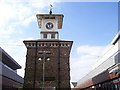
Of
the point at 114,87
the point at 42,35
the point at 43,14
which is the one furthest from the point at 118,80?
the point at 43,14

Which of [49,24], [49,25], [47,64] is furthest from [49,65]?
[49,24]

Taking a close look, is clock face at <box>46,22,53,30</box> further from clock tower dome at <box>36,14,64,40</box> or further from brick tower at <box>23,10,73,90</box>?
brick tower at <box>23,10,73,90</box>

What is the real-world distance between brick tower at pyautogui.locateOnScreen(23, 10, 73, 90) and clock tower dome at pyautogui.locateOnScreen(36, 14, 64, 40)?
322cm

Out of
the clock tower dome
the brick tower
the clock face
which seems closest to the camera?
the brick tower

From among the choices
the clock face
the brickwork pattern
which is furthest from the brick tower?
the clock face

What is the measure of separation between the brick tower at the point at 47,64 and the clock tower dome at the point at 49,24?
3.22m

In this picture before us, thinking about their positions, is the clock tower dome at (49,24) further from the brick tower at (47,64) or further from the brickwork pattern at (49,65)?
the brickwork pattern at (49,65)

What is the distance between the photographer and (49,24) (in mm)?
36688

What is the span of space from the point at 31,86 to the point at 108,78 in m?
14.7

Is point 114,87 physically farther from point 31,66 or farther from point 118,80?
point 31,66

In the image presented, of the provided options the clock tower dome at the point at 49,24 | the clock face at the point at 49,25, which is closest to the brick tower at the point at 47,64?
the clock tower dome at the point at 49,24

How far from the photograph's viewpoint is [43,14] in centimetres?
3647

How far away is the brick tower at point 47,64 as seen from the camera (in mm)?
30125

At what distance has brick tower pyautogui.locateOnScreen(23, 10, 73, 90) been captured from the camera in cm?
3012
